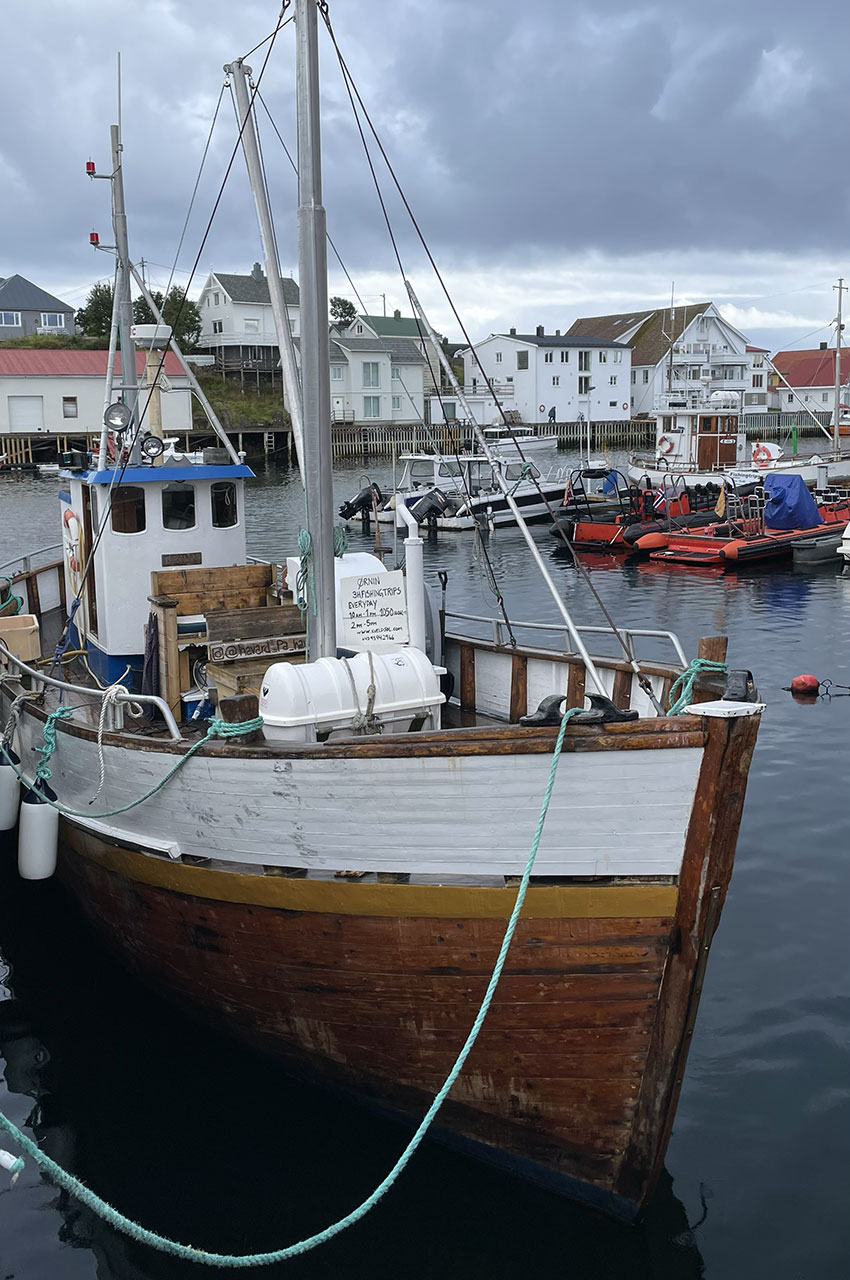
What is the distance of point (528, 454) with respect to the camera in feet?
187

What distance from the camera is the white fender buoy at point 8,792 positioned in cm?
988

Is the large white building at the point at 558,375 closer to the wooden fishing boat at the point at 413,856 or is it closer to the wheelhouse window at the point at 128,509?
the wheelhouse window at the point at 128,509

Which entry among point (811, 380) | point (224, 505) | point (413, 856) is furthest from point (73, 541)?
point (811, 380)

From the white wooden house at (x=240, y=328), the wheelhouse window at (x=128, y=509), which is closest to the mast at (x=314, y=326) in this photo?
the wheelhouse window at (x=128, y=509)

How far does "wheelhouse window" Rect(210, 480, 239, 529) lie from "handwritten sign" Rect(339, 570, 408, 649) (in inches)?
119

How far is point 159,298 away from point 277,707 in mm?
64474

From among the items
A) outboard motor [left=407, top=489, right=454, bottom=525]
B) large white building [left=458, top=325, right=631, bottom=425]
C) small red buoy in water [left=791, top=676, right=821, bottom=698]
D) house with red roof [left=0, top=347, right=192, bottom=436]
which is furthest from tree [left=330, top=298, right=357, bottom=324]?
small red buoy in water [left=791, top=676, right=821, bottom=698]

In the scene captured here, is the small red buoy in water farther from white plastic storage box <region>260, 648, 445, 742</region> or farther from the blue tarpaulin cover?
the blue tarpaulin cover

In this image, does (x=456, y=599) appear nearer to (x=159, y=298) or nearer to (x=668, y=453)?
(x=668, y=453)

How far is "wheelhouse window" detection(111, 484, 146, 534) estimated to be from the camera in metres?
9.89

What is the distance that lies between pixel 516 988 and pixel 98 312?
75.0 meters

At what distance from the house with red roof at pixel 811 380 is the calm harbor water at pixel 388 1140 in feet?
298

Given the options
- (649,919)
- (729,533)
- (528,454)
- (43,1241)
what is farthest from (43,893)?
(528,454)

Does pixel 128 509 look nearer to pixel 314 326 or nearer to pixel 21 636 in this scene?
pixel 21 636
